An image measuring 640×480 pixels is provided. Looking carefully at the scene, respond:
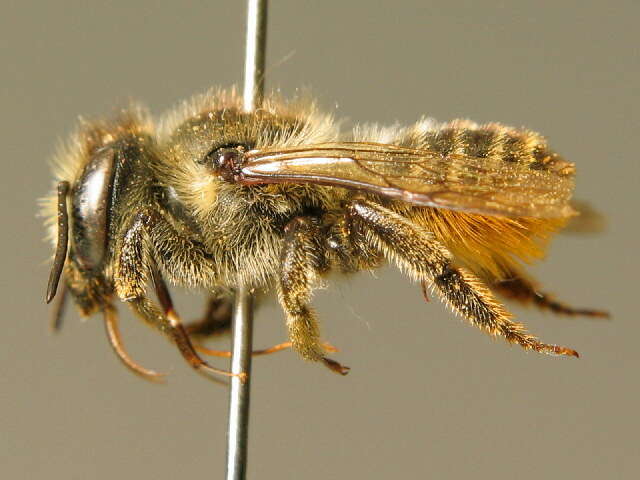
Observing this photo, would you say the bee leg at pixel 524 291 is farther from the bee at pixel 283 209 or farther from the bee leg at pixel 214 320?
the bee leg at pixel 214 320

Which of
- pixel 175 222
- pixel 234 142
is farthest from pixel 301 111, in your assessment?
pixel 175 222

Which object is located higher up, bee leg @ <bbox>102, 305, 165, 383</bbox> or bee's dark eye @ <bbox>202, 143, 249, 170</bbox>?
bee's dark eye @ <bbox>202, 143, 249, 170</bbox>

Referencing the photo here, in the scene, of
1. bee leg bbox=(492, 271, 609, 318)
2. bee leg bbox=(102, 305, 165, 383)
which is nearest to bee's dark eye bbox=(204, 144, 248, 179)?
bee leg bbox=(102, 305, 165, 383)

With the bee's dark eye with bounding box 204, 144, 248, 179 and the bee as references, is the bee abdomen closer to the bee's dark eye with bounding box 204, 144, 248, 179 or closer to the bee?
the bee

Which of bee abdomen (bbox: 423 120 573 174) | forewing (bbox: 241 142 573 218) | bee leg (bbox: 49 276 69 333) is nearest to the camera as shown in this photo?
forewing (bbox: 241 142 573 218)

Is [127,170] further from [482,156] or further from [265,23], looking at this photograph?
[482,156]

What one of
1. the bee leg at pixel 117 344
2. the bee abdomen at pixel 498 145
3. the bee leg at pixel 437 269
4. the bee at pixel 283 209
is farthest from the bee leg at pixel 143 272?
the bee abdomen at pixel 498 145
